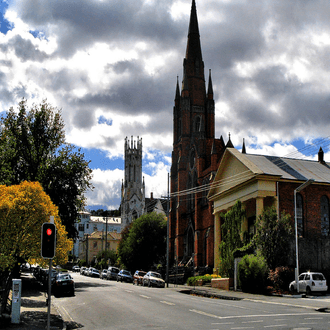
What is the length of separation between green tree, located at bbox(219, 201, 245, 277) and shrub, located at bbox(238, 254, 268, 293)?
6.38 m

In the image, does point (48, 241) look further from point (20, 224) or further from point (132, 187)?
point (132, 187)

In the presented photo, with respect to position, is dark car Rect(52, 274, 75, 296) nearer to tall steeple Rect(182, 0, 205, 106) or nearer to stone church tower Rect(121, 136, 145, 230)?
tall steeple Rect(182, 0, 205, 106)

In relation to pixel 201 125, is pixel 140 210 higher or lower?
lower

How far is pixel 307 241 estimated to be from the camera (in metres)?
30.3

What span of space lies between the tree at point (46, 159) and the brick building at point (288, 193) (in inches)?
508

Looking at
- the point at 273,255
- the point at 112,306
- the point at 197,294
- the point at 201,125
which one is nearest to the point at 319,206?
the point at 273,255

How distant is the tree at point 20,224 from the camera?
14609mm

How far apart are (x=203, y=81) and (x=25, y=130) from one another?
42411 mm

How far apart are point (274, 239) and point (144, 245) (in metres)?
32.1

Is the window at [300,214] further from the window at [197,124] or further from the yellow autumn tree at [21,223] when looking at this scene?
the window at [197,124]

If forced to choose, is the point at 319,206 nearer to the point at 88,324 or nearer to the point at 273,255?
the point at 273,255

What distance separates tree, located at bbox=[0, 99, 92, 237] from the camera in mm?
32062

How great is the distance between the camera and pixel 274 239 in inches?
1148

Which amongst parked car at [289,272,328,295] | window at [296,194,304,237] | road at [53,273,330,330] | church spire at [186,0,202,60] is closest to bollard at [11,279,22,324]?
road at [53,273,330,330]
